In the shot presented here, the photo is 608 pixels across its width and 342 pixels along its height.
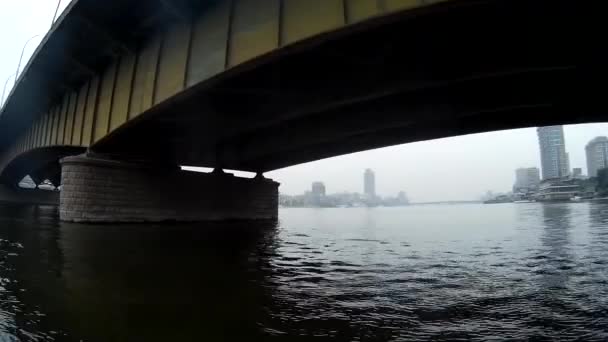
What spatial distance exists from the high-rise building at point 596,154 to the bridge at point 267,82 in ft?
505

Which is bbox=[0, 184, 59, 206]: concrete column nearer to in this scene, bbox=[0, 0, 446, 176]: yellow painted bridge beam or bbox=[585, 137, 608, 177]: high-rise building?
bbox=[0, 0, 446, 176]: yellow painted bridge beam

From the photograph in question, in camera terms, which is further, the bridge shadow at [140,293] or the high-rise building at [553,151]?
the high-rise building at [553,151]

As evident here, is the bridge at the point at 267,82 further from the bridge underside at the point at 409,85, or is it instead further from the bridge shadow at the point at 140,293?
the bridge shadow at the point at 140,293

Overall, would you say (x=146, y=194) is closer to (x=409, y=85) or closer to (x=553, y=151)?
(x=409, y=85)

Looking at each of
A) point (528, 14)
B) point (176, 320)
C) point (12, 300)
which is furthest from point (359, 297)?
point (528, 14)

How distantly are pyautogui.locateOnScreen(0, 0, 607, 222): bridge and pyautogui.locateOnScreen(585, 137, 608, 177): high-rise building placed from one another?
154 metres

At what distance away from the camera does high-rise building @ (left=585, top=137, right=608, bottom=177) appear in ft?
468

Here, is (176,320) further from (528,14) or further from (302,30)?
(528,14)

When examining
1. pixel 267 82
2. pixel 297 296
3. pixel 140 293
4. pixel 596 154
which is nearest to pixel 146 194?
pixel 267 82

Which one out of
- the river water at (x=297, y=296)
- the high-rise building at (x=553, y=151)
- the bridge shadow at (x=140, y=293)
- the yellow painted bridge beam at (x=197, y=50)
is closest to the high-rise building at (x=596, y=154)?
the high-rise building at (x=553, y=151)

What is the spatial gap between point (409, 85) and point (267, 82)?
6.63 meters

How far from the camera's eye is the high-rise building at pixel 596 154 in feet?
468

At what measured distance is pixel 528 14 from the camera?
38.8ft

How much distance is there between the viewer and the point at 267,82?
1798cm
